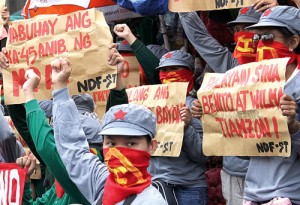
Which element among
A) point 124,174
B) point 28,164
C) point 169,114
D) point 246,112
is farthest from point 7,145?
point 124,174

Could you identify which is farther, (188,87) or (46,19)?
(188,87)

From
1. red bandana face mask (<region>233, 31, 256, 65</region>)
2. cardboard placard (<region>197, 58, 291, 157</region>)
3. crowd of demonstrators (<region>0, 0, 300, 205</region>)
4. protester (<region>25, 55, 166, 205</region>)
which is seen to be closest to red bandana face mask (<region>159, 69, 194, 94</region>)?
crowd of demonstrators (<region>0, 0, 300, 205</region>)

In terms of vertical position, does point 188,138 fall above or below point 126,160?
below

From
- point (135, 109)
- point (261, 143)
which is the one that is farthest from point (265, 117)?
point (135, 109)

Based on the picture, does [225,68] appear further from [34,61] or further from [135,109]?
[135,109]

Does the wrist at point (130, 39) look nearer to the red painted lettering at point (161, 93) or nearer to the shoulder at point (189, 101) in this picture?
the red painted lettering at point (161, 93)

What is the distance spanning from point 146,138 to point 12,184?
5.92 ft

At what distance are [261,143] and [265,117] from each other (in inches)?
7.0

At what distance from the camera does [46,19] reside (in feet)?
24.2

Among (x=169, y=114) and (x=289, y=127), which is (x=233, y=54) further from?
(x=289, y=127)

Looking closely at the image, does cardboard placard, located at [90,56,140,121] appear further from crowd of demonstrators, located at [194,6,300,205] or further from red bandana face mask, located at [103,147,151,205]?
red bandana face mask, located at [103,147,151,205]

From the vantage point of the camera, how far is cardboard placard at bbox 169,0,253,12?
750 centimetres

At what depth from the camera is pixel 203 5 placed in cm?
771

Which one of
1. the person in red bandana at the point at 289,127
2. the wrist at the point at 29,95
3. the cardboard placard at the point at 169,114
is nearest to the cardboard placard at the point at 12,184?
the wrist at the point at 29,95
